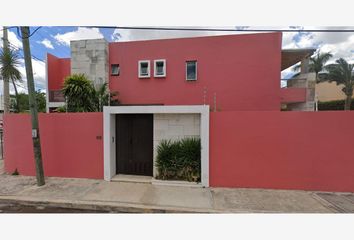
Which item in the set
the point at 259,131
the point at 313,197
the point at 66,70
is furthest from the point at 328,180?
the point at 66,70

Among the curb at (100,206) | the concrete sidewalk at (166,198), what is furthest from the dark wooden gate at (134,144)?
the curb at (100,206)

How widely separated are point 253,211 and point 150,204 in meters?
2.19

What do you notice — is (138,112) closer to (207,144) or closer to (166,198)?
(207,144)

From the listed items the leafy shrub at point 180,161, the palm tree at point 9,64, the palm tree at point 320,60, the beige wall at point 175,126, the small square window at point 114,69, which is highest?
the palm tree at point 320,60

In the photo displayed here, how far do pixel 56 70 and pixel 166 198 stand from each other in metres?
11.8

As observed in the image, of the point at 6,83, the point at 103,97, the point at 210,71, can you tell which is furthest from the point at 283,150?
the point at 6,83

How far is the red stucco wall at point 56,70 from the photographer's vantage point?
11546mm

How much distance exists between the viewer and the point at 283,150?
16.2 feet

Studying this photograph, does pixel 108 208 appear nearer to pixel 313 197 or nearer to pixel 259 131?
pixel 259 131

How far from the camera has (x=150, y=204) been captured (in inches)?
163

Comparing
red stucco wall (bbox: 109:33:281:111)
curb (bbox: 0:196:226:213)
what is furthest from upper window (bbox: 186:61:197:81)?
curb (bbox: 0:196:226:213)

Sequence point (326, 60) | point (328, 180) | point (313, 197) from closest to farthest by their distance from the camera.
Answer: point (313, 197)
point (328, 180)
point (326, 60)

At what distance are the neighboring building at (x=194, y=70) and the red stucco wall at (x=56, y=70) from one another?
1100mm

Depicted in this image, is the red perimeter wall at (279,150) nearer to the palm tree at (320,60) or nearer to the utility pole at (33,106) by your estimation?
the utility pole at (33,106)
